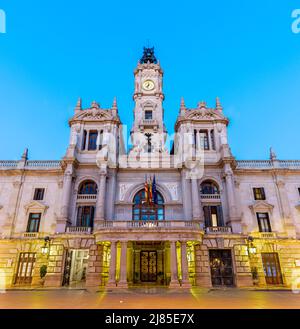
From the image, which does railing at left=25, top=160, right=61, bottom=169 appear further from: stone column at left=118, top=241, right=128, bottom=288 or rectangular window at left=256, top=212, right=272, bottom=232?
rectangular window at left=256, top=212, right=272, bottom=232

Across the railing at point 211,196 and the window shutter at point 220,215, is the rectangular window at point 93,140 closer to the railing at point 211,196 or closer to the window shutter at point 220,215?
the railing at point 211,196

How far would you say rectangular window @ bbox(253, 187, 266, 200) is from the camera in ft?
94.7

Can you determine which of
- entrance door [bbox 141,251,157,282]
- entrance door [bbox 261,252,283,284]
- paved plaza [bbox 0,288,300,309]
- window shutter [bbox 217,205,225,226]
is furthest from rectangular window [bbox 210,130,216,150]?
paved plaza [bbox 0,288,300,309]

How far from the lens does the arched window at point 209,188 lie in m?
29.2

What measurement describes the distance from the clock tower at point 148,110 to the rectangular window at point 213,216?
9481mm

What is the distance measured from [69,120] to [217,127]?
20.3 m

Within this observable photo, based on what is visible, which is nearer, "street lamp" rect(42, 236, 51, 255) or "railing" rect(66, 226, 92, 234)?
"street lamp" rect(42, 236, 51, 255)

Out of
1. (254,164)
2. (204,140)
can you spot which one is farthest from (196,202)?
(254,164)

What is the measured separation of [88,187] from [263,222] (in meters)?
21.3

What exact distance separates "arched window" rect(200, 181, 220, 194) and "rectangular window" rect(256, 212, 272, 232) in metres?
5.49

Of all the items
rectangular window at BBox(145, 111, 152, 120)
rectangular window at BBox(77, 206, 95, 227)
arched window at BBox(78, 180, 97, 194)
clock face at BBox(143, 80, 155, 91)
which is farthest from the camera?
clock face at BBox(143, 80, 155, 91)

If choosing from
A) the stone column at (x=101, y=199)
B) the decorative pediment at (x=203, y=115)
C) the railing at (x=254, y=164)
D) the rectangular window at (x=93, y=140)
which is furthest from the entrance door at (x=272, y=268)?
the rectangular window at (x=93, y=140)

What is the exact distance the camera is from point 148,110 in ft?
125

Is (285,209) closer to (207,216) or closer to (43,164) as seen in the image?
(207,216)
